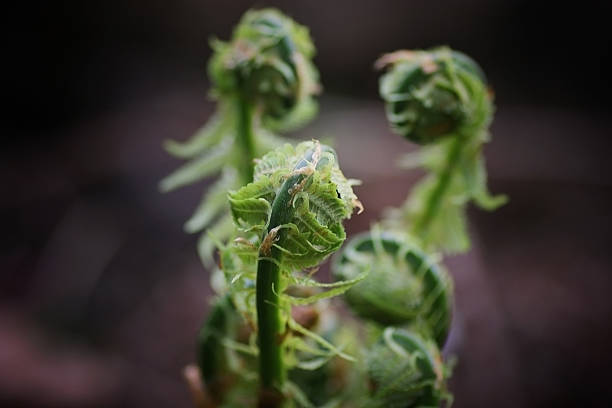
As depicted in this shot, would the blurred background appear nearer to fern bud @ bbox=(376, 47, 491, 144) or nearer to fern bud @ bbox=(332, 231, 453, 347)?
fern bud @ bbox=(332, 231, 453, 347)

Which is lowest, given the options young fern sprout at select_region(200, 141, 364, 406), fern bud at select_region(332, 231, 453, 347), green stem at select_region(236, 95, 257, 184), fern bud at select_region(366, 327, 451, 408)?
fern bud at select_region(366, 327, 451, 408)

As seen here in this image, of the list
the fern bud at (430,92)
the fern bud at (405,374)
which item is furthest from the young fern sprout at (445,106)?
the fern bud at (405,374)

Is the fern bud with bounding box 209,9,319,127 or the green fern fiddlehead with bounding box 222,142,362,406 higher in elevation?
the fern bud with bounding box 209,9,319,127

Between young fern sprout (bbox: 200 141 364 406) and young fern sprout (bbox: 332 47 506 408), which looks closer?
young fern sprout (bbox: 200 141 364 406)

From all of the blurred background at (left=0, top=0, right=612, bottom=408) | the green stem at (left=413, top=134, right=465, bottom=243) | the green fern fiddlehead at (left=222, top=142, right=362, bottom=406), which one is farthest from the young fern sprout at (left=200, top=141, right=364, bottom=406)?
the blurred background at (left=0, top=0, right=612, bottom=408)

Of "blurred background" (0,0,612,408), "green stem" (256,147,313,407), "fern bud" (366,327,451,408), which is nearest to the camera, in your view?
"green stem" (256,147,313,407)

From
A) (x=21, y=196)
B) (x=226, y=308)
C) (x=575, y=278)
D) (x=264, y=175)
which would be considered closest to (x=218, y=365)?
(x=226, y=308)
